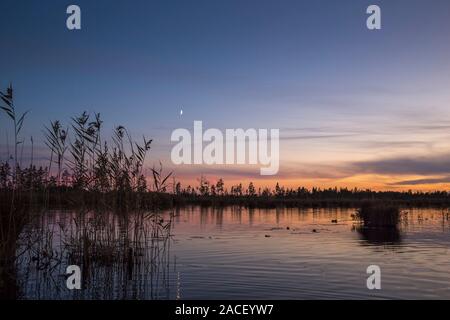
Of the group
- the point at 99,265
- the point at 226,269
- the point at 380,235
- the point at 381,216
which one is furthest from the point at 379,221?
the point at 99,265

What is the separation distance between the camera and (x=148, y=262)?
15.7m

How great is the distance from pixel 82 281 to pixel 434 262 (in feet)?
42.0

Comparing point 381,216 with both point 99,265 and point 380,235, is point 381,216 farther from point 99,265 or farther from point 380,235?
point 99,265

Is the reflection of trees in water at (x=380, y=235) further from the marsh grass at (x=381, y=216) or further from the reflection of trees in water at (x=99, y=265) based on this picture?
the reflection of trees in water at (x=99, y=265)

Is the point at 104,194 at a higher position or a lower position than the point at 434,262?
higher

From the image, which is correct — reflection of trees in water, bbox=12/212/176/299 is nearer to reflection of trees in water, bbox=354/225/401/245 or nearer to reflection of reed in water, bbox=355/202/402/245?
reflection of trees in water, bbox=354/225/401/245

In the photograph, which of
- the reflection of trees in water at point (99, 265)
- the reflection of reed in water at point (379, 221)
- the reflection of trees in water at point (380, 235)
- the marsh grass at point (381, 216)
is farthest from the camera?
the marsh grass at point (381, 216)

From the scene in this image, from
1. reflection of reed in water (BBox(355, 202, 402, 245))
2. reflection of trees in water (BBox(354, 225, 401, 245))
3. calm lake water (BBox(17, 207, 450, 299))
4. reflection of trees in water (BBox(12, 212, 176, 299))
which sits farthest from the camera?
reflection of reed in water (BBox(355, 202, 402, 245))

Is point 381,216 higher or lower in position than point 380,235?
higher

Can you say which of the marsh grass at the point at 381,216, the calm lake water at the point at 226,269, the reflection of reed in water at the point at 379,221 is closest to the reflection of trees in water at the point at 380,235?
the reflection of reed in water at the point at 379,221

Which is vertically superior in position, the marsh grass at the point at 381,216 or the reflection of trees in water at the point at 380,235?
the marsh grass at the point at 381,216

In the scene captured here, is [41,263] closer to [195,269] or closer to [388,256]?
[195,269]

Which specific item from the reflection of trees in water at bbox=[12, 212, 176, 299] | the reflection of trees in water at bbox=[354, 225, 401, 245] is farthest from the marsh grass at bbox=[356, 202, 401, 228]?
the reflection of trees in water at bbox=[12, 212, 176, 299]
